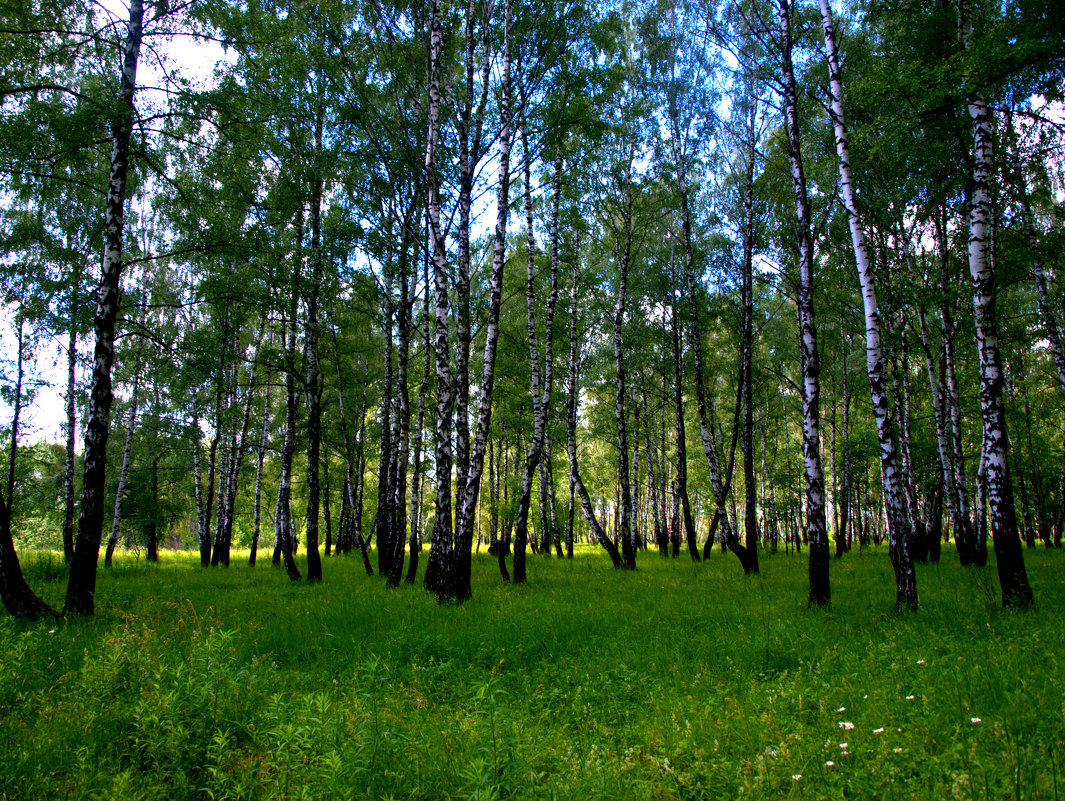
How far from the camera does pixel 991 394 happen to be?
8.09 metres

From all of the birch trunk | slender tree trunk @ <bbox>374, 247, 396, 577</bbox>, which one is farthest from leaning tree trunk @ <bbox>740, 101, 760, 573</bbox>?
slender tree trunk @ <bbox>374, 247, 396, 577</bbox>

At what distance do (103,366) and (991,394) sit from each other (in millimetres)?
14222

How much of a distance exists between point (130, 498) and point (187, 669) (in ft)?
91.8

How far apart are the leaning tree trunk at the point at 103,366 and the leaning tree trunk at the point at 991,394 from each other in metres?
13.5

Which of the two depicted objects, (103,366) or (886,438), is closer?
(886,438)

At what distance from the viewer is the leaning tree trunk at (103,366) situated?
321 inches

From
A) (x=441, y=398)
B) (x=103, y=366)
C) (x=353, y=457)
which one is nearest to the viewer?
(x=103, y=366)

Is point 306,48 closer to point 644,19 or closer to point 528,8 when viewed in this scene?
point 528,8

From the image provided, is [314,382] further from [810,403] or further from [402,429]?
[810,403]

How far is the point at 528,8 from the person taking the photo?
1209cm

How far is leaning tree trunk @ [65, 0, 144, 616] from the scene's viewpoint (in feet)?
26.8

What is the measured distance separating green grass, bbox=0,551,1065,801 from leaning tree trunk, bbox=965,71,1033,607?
526mm

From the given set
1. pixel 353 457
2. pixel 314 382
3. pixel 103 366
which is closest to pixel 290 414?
pixel 314 382

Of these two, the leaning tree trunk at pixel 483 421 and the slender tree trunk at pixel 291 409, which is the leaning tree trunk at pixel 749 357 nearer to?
the leaning tree trunk at pixel 483 421
